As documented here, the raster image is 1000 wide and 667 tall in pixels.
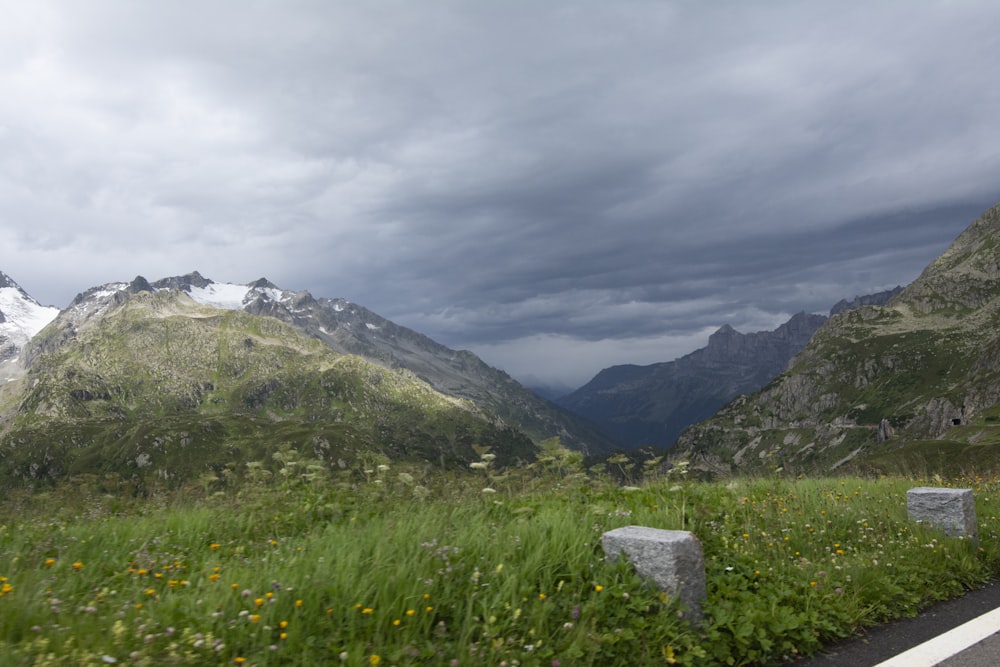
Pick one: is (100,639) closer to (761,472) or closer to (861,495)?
(861,495)

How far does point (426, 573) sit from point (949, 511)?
28.4ft

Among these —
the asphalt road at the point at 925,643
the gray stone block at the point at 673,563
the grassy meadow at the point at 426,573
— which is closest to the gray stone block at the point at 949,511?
the grassy meadow at the point at 426,573

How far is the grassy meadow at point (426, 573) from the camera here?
4.86 m

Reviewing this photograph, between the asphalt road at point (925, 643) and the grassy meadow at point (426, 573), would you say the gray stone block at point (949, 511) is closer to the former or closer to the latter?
the grassy meadow at point (426, 573)

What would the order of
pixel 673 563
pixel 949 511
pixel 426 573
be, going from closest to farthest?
pixel 426 573
pixel 673 563
pixel 949 511

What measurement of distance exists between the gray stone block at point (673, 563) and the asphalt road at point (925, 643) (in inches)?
45.9

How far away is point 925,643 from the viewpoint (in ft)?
20.2

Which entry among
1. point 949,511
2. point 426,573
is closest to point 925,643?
point 949,511

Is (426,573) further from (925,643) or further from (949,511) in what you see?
(949,511)

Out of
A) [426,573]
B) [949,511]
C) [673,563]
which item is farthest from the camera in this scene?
[949,511]

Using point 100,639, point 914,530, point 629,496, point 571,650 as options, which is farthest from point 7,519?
point 914,530

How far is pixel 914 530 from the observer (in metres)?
9.38

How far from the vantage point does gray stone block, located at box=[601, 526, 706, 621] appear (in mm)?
6094

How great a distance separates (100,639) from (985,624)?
8896 millimetres
